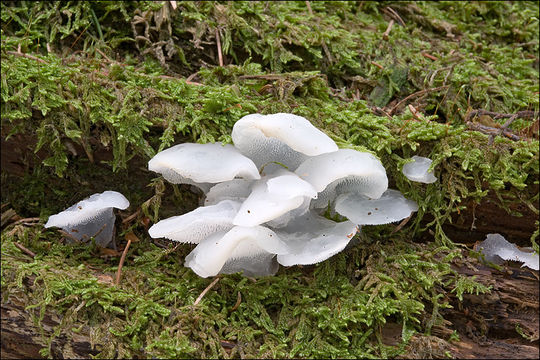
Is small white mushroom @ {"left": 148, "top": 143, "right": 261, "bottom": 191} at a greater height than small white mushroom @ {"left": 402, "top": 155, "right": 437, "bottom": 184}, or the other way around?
small white mushroom @ {"left": 148, "top": 143, "right": 261, "bottom": 191}

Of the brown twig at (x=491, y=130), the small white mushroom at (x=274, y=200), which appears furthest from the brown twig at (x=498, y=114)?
the small white mushroom at (x=274, y=200)

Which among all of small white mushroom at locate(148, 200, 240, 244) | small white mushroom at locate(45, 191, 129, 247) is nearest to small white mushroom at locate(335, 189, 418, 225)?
small white mushroom at locate(148, 200, 240, 244)

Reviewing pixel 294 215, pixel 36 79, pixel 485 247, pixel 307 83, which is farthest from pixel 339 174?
pixel 36 79

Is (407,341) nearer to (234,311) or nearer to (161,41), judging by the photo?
(234,311)

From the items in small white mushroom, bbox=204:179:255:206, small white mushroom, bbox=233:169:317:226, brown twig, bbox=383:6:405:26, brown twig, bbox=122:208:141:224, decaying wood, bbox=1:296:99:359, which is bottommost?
decaying wood, bbox=1:296:99:359

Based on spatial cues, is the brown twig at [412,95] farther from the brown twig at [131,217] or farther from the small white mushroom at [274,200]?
the brown twig at [131,217]

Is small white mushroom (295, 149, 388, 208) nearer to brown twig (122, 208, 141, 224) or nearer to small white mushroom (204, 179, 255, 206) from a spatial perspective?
small white mushroom (204, 179, 255, 206)
